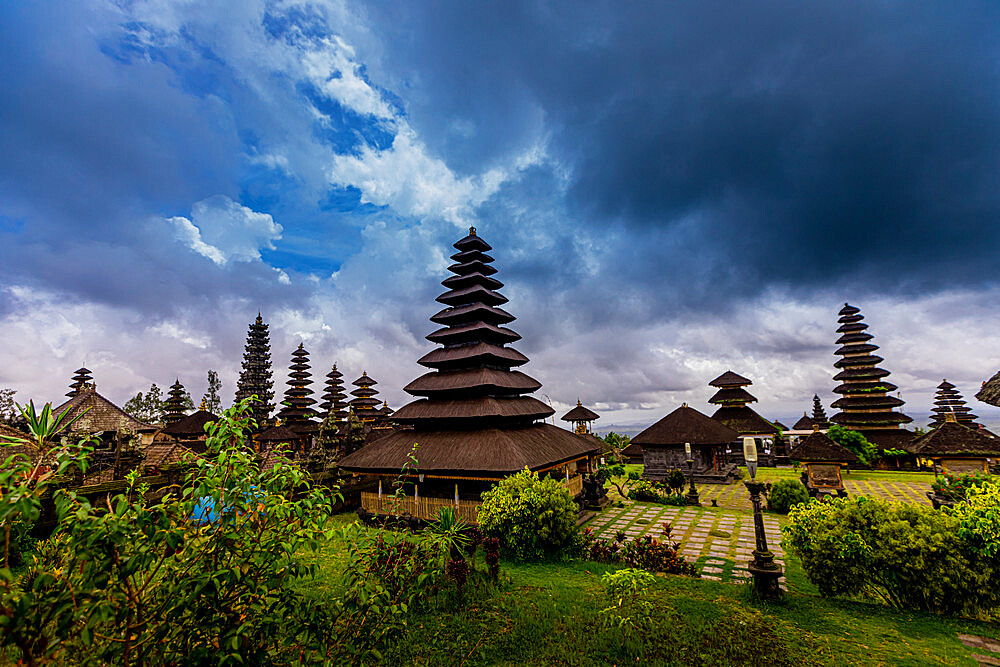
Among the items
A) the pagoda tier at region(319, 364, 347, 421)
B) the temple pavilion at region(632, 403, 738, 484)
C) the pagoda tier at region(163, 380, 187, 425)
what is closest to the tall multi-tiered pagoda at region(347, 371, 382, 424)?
the pagoda tier at region(319, 364, 347, 421)

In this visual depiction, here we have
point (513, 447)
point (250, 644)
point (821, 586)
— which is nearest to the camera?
point (250, 644)

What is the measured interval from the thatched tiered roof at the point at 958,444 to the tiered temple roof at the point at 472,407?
15.5 meters

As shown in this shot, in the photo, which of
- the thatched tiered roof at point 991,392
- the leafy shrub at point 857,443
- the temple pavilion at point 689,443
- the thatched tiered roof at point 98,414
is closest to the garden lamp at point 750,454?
the thatched tiered roof at point 991,392

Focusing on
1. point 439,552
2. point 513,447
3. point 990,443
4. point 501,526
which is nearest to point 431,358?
point 513,447

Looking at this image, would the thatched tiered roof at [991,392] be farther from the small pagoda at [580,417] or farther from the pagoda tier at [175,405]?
the pagoda tier at [175,405]

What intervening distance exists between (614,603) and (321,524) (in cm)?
611

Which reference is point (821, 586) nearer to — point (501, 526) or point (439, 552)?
point (501, 526)

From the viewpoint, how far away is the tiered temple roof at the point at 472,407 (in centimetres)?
1370

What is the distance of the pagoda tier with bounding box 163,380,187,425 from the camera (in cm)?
4884

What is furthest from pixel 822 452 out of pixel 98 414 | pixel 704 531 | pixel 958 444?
pixel 98 414

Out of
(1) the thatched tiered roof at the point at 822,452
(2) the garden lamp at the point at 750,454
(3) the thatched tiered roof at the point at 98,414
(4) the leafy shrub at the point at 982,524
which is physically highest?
(3) the thatched tiered roof at the point at 98,414

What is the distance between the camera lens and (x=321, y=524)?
309 cm

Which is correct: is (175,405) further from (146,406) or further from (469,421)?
(469,421)

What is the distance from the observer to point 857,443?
84.2ft
